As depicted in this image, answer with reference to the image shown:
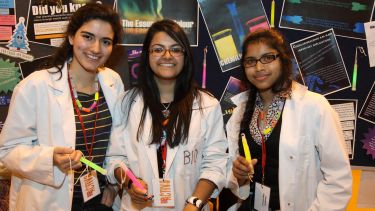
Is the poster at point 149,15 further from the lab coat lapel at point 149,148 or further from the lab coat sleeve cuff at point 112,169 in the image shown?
the lab coat sleeve cuff at point 112,169

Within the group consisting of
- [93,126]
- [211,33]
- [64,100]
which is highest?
[211,33]

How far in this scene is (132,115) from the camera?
1935 mm

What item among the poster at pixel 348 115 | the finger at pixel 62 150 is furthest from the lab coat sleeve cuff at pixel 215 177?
the poster at pixel 348 115

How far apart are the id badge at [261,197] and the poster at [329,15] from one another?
122cm

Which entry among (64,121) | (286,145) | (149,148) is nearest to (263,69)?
(286,145)

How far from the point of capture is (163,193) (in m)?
1.79

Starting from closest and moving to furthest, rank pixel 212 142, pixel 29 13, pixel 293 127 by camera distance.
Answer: pixel 293 127, pixel 212 142, pixel 29 13

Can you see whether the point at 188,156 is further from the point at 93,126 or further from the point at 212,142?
the point at 93,126

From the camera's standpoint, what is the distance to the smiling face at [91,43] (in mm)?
1866

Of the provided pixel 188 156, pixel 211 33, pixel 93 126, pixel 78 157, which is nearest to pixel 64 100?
pixel 93 126

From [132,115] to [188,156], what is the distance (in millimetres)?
381

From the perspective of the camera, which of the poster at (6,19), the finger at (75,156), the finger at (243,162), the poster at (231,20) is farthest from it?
the poster at (231,20)

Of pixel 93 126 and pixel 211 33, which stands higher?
pixel 211 33

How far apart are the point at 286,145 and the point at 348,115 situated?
1008mm
